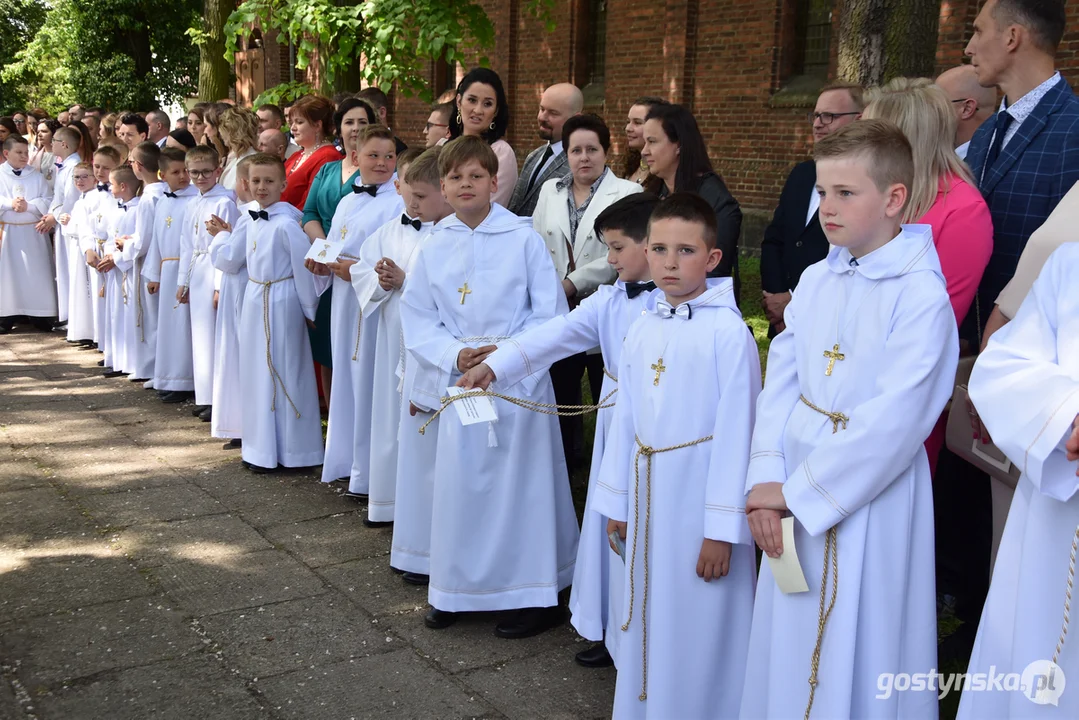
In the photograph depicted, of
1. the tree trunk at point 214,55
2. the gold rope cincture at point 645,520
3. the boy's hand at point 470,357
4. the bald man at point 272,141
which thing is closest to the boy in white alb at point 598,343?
the boy's hand at point 470,357

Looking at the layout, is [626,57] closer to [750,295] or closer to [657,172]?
[750,295]

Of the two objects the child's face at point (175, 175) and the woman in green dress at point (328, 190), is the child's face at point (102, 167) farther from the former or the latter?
the woman in green dress at point (328, 190)

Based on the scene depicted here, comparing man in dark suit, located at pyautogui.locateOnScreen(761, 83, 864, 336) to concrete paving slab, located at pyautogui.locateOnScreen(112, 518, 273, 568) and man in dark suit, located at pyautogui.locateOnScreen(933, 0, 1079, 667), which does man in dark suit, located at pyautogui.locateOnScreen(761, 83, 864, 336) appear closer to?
man in dark suit, located at pyautogui.locateOnScreen(933, 0, 1079, 667)

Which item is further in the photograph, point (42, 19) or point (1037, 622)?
point (42, 19)

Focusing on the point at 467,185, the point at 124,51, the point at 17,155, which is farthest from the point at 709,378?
the point at 124,51

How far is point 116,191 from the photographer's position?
31.0 ft

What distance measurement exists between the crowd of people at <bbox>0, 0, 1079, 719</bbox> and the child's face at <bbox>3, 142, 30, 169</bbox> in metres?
5.16

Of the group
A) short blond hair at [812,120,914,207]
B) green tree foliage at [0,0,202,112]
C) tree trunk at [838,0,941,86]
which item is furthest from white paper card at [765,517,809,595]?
green tree foliage at [0,0,202,112]

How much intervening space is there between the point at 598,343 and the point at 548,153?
234cm

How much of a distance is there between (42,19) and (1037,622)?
43612mm

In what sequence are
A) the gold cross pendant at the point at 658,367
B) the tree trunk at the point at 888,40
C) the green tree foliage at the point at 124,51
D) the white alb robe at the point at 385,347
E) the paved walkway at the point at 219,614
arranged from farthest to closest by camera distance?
the green tree foliage at the point at 124,51, the tree trunk at the point at 888,40, the white alb robe at the point at 385,347, the paved walkway at the point at 219,614, the gold cross pendant at the point at 658,367

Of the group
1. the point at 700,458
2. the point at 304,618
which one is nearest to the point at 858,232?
the point at 700,458

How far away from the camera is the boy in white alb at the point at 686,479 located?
341 centimetres

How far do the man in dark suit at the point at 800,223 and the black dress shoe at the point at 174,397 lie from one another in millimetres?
5323
